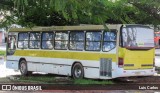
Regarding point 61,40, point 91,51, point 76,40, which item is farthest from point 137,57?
point 61,40

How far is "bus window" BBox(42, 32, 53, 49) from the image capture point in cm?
1954

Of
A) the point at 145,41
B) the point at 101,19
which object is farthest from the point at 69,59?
the point at 101,19

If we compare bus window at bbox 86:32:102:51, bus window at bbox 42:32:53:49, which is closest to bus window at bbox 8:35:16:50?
bus window at bbox 42:32:53:49

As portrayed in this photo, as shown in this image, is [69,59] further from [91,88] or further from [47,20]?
[91,88]

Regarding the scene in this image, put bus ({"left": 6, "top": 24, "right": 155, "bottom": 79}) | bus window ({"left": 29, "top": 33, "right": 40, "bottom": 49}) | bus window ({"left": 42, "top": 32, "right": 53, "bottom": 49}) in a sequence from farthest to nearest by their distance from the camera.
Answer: bus window ({"left": 29, "top": 33, "right": 40, "bottom": 49}) → bus window ({"left": 42, "top": 32, "right": 53, "bottom": 49}) → bus ({"left": 6, "top": 24, "right": 155, "bottom": 79})

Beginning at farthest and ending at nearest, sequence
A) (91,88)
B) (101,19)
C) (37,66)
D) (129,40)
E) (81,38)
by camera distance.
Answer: (37,66) → (81,38) → (129,40) → (101,19) → (91,88)

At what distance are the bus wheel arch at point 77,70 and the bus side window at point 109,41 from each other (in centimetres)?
157

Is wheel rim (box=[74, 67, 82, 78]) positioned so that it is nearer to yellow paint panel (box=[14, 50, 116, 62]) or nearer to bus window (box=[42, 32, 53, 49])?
yellow paint panel (box=[14, 50, 116, 62])

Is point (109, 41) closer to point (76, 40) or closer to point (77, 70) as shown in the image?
point (76, 40)

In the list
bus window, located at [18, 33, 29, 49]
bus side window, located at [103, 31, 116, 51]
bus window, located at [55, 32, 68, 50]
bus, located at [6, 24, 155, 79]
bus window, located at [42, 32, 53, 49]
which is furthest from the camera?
bus window, located at [18, 33, 29, 49]

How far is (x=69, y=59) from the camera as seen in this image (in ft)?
60.4

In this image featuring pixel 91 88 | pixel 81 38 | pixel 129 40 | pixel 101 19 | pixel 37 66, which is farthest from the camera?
pixel 37 66

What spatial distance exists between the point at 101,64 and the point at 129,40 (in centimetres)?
148

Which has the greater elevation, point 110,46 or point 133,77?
point 110,46
